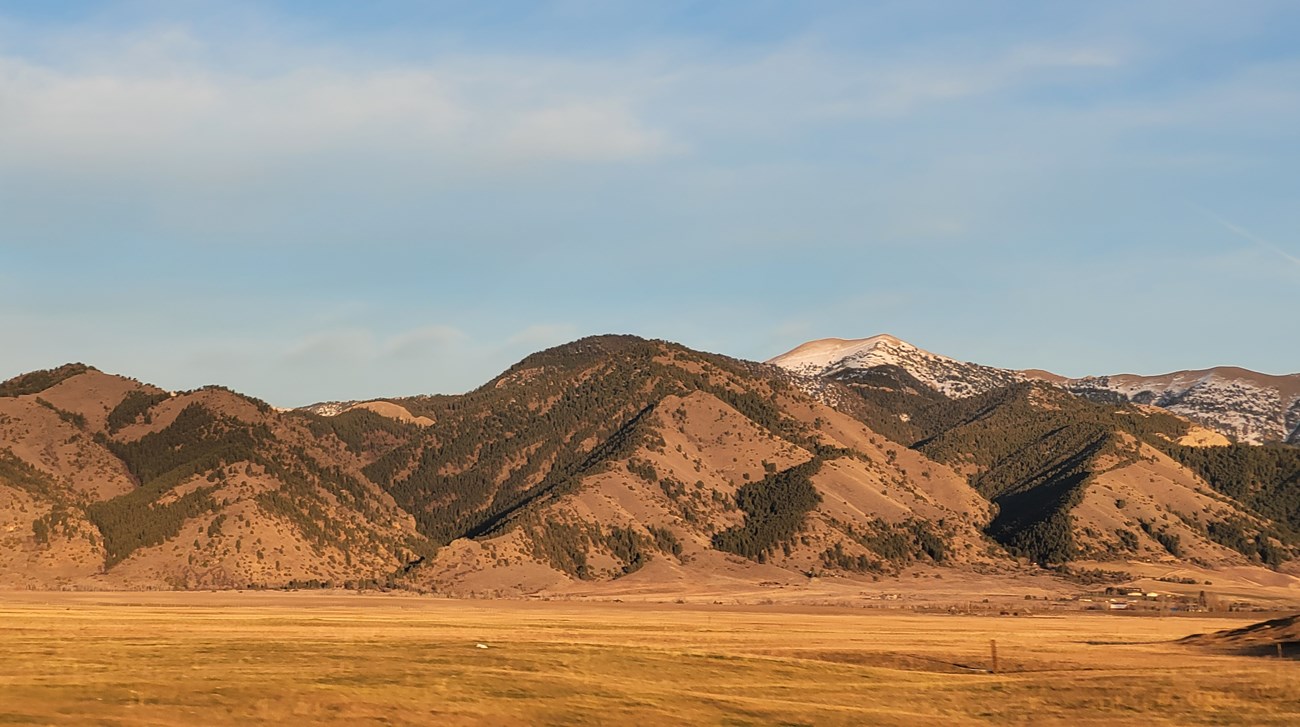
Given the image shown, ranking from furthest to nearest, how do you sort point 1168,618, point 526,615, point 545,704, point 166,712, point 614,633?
point 1168,618, point 526,615, point 614,633, point 545,704, point 166,712

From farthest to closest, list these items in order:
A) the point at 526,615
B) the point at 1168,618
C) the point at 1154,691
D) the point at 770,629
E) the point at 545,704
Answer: the point at 1168,618, the point at 526,615, the point at 770,629, the point at 1154,691, the point at 545,704

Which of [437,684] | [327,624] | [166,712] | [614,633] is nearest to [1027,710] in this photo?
[437,684]

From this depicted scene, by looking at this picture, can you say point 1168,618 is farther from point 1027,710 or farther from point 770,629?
point 1027,710

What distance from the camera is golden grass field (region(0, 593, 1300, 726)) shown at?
5184 cm

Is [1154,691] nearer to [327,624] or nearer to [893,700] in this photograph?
[893,700]

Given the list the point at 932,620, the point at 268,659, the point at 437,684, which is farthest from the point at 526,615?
the point at 437,684

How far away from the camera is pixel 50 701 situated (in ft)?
160

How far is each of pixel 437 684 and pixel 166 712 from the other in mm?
14791

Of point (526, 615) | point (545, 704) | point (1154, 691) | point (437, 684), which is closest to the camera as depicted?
point (545, 704)

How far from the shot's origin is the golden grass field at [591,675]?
51844 mm

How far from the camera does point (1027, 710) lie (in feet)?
200

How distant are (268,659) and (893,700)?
34.6m

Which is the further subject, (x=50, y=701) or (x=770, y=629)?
(x=770, y=629)

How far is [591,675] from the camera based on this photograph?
224 ft
